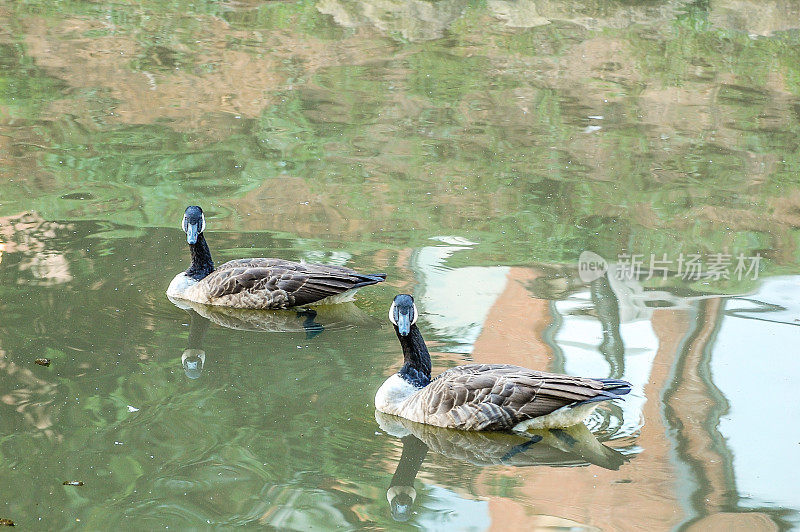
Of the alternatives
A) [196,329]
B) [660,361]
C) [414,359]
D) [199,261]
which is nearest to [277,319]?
[196,329]

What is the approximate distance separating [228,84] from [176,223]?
624 cm

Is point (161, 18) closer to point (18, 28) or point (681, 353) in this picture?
point (18, 28)

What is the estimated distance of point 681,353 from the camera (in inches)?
342

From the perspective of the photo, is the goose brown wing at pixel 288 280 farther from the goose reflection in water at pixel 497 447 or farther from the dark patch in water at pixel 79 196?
the dark patch in water at pixel 79 196

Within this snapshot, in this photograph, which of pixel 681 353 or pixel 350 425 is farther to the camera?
Result: pixel 681 353

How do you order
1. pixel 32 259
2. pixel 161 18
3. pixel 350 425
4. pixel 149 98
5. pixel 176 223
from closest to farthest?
pixel 350 425
pixel 32 259
pixel 176 223
pixel 149 98
pixel 161 18

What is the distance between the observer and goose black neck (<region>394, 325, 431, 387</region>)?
7762 mm

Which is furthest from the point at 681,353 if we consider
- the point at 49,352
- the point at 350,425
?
the point at 49,352

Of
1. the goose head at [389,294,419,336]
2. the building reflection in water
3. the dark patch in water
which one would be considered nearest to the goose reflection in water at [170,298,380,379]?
the building reflection in water

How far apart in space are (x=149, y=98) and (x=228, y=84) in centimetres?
146

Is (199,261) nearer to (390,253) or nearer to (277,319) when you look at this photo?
(277,319)

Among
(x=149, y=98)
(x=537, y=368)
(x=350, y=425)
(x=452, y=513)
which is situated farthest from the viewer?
(x=149, y=98)

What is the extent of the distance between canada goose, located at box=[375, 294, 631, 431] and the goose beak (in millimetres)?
2935

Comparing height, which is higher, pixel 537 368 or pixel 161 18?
pixel 161 18
